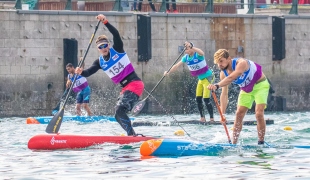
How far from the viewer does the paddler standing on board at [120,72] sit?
15719 millimetres

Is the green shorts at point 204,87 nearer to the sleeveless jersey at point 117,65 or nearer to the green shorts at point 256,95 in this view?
the sleeveless jersey at point 117,65

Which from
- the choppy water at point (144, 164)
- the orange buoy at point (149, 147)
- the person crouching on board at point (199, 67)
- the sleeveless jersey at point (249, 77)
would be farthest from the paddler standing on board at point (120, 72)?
the person crouching on board at point (199, 67)

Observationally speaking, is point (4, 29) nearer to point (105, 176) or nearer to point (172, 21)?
point (172, 21)

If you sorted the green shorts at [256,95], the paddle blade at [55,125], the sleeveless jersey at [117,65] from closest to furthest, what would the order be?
the green shorts at [256,95]
the sleeveless jersey at [117,65]
the paddle blade at [55,125]

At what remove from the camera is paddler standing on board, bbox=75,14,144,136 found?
1572cm

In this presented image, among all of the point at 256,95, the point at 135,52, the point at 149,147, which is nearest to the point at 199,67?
the point at 256,95

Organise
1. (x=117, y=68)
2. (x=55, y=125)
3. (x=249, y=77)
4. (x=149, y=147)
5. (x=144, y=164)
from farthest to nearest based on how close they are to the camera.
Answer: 1. (x=55, y=125)
2. (x=117, y=68)
3. (x=249, y=77)
4. (x=149, y=147)
5. (x=144, y=164)

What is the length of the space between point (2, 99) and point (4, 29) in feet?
6.36

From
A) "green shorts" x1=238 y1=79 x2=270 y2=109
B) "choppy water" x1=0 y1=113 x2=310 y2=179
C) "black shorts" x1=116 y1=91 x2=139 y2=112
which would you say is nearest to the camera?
"choppy water" x1=0 y1=113 x2=310 y2=179

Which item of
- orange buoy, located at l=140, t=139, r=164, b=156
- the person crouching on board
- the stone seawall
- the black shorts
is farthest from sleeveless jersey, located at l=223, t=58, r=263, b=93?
the stone seawall

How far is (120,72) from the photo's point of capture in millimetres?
15875

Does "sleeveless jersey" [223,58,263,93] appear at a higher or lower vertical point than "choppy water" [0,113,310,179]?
higher

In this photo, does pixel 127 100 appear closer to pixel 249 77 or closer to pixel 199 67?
pixel 249 77

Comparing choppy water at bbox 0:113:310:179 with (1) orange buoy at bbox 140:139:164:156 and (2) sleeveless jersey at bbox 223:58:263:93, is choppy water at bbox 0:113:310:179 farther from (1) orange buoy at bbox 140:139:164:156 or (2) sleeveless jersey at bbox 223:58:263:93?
(2) sleeveless jersey at bbox 223:58:263:93
